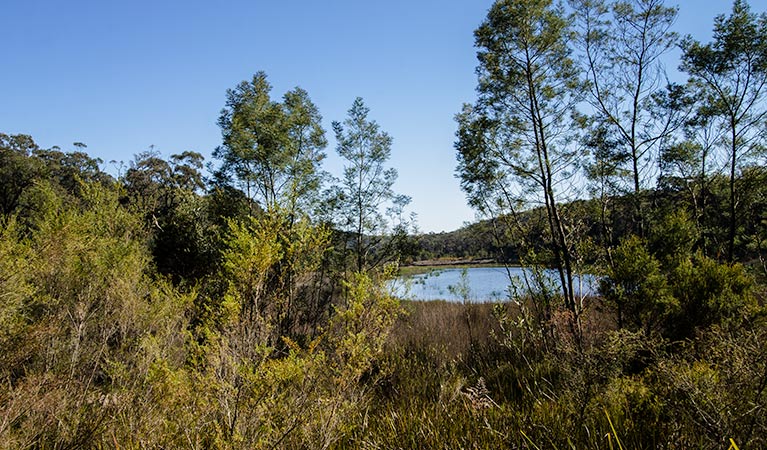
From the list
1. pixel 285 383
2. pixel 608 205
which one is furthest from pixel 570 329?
pixel 285 383

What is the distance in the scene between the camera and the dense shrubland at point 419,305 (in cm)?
248

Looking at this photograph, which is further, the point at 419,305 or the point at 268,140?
the point at 419,305

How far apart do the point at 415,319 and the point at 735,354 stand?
879cm

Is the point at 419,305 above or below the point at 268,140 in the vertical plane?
below

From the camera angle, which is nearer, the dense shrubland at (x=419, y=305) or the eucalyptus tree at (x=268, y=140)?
the dense shrubland at (x=419, y=305)

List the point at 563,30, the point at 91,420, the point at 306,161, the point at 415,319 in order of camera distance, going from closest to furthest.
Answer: the point at 91,420
the point at 563,30
the point at 306,161
the point at 415,319

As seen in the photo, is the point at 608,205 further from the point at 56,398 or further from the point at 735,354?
the point at 56,398

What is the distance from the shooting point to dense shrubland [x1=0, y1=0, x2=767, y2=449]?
2.48 metres

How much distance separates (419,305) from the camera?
13.2 m

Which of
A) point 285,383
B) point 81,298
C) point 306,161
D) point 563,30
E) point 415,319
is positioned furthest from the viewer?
point 415,319

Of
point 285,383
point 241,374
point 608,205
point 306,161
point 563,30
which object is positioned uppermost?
point 563,30

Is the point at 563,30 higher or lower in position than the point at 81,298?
higher

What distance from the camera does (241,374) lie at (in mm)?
2184

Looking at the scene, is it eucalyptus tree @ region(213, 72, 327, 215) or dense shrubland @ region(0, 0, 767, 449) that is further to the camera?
eucalyptus tree @ region(213, 72, 327, 215)
